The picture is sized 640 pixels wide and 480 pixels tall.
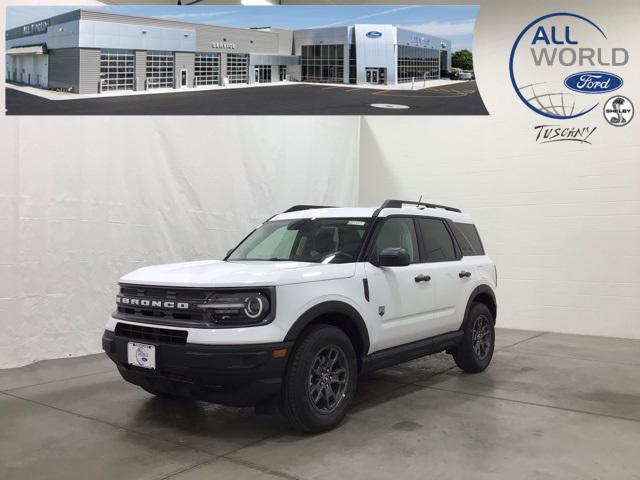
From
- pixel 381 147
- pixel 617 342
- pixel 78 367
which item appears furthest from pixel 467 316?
pixel 381 147

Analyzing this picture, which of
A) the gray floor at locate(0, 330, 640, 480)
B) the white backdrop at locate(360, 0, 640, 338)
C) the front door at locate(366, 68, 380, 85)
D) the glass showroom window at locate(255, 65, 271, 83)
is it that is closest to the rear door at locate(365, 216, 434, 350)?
the gray floor at locate(0, 330, 640, 480)

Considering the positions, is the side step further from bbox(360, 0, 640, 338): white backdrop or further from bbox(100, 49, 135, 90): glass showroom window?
bbox(360, 0, 640, 338): white backdrop

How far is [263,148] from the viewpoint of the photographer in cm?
927

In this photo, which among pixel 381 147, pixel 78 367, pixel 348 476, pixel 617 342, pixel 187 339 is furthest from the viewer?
pixel 381 147

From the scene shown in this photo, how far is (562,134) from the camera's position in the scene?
9.40 metres

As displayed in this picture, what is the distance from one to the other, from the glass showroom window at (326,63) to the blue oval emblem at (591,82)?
2.56m

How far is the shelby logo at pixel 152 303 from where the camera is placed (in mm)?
4223

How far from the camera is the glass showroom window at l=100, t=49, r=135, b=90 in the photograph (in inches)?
210

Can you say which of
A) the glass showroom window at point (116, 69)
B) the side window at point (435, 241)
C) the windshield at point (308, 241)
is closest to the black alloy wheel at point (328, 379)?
the windshield at point (308, 241)

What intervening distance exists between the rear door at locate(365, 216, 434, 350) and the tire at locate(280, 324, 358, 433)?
0.44m

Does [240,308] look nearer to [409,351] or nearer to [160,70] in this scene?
[409,351]

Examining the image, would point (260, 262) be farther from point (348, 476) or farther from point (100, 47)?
point (100, 47)

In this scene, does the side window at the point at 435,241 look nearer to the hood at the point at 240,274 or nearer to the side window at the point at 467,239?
the side window at the point at 467,239

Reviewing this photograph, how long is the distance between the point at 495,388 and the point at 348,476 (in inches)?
108
